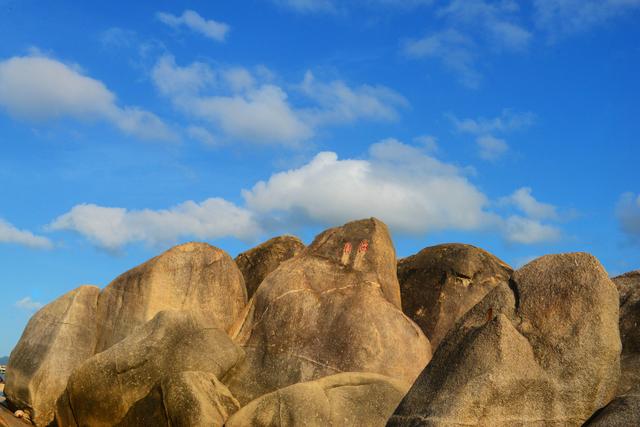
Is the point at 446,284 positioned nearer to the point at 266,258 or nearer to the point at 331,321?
the point at 331,321

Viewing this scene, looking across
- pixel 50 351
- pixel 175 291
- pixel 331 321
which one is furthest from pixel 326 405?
pixel 50 351

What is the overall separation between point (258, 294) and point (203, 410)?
496cm

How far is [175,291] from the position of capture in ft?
66.4

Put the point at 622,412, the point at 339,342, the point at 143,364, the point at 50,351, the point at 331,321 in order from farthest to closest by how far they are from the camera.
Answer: the point at 50,351
the point at 331,321
the point at 339,342
the point at 143,364
the point at 622,412

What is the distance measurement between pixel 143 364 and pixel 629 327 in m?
9.32

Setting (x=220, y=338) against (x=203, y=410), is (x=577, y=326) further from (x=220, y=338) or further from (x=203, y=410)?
(x=220, y=338)

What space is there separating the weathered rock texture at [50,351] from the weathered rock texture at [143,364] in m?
2.74

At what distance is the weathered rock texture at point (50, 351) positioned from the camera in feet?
64.6

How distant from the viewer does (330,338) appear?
17297 mm

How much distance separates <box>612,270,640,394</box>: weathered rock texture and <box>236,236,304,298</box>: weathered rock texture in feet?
39.0

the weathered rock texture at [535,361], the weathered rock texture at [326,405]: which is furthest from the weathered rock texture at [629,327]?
the weathered rock texture at [326,405]

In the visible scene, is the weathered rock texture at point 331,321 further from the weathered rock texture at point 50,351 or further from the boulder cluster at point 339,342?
the weathered rock texture at point 50,351

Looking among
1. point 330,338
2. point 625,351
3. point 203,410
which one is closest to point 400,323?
point 330,338

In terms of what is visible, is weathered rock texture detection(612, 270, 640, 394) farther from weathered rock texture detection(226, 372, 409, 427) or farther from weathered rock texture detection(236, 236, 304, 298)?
weathered rock texture detection(236, 236, 304, 298)
